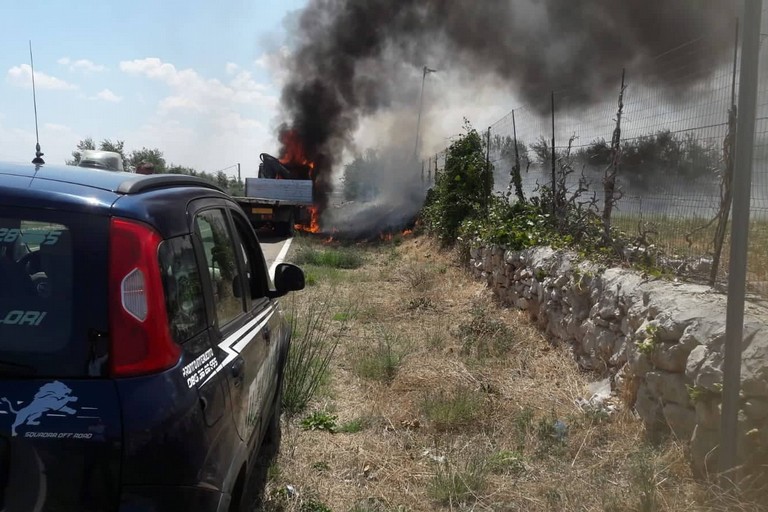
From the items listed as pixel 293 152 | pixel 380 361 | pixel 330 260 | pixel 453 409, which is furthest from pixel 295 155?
pixel 453 409

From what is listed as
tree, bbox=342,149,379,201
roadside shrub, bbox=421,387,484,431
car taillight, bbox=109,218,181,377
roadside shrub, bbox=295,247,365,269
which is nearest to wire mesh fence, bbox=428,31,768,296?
roadside shrub, bbox=421,387,484,431

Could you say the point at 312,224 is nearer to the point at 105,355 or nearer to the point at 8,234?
the point at 8,234

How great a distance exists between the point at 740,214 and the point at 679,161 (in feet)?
8.01

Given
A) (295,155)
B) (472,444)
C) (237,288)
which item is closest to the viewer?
(237,288)

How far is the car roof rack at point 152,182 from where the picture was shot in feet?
7.06

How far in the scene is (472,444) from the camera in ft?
14.1

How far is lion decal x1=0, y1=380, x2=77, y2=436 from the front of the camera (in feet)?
5.90

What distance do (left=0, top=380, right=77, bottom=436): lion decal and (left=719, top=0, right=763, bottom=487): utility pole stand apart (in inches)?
107

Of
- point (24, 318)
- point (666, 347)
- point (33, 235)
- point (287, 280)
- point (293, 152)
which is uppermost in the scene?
point (293, 152)

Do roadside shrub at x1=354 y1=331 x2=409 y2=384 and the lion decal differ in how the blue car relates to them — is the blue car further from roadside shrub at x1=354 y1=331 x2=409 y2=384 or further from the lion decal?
roadside shrub at x1=354 y1=331 x2=409 y2=384

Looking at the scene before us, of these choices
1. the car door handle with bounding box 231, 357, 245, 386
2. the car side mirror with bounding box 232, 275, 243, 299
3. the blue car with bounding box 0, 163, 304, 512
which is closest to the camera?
the blue car with bounding box 0, 163, 304, 512

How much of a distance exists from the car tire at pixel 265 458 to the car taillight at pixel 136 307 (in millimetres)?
1730

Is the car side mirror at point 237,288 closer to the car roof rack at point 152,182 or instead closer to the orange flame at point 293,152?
the car roof rack at point 152,182

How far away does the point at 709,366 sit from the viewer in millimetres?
3561
